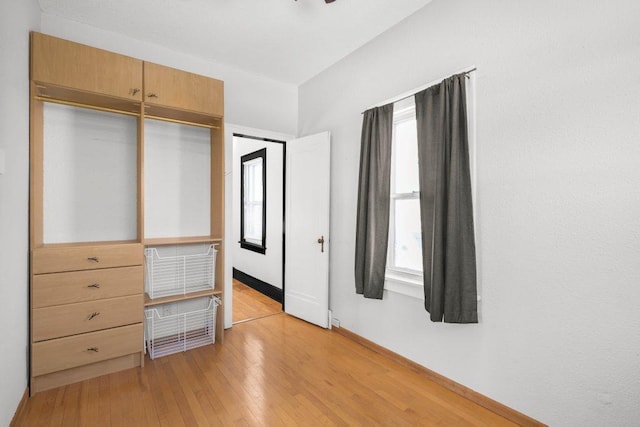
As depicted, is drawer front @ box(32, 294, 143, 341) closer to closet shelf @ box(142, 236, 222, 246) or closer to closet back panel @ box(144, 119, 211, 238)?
closet shelf @ box(142, 236, 222, 246)

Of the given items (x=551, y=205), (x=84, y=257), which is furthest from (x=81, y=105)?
(x=551, y=205)

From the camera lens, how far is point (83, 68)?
229cm

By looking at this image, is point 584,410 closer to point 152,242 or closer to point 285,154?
point 152,242

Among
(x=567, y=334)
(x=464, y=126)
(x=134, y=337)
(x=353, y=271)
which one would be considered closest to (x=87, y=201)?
(x=134, y=337)

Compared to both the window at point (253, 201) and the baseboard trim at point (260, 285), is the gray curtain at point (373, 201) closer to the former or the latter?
the baseboard trim at point (260, 285)

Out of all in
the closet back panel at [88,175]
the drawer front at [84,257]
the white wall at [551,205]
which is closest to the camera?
the white wall at [551,205]

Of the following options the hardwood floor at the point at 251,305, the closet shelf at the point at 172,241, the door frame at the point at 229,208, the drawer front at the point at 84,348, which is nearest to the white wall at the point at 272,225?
the hardwood floor at the point at 251,305

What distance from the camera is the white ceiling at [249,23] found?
2396 millimetres

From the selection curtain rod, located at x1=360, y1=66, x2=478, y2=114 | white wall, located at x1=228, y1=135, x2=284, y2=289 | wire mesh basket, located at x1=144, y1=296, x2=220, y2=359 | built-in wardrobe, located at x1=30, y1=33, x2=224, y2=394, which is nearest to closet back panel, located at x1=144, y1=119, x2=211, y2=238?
built-in wardrobe, located at x1=30, y1=33, x2=224, y2=394

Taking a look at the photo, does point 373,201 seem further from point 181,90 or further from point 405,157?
point 181,90

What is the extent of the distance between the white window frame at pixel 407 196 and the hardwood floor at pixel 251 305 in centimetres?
178

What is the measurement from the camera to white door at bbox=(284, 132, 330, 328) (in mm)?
3330

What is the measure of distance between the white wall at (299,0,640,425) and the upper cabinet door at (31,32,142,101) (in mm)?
2315

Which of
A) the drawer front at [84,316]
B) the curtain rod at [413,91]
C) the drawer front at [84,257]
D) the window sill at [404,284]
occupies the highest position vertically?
the curtain rod at [413,91]
